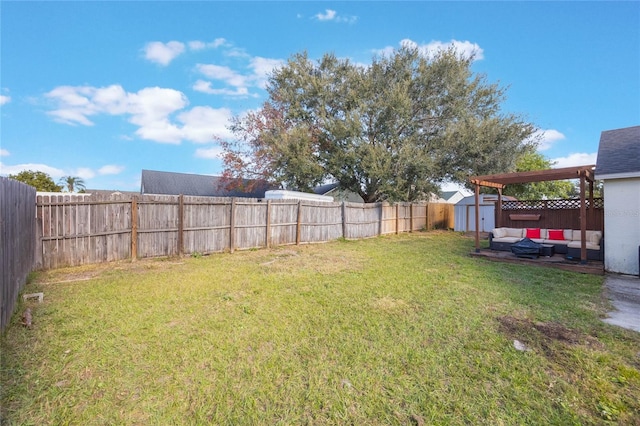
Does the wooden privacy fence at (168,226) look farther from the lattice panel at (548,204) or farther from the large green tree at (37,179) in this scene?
the large green tree at (37,179)

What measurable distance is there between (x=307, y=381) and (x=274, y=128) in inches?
538

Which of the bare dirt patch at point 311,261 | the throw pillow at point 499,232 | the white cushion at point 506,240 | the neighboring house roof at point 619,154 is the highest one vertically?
the neighboring house roof at point 619,154

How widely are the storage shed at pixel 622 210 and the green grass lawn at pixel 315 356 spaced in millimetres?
2204

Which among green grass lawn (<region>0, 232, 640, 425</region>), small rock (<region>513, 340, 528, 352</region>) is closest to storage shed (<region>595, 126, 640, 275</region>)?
green grass lawn (<region>0, 232, 640, 425</region>)

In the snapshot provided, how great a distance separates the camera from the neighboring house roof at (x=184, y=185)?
20.4 meters

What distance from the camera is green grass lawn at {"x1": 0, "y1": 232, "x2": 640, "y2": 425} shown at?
1.80 metres

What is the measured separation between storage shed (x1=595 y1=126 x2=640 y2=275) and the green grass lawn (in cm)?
220

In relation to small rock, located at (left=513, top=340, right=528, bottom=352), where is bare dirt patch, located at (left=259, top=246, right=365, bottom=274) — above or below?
above

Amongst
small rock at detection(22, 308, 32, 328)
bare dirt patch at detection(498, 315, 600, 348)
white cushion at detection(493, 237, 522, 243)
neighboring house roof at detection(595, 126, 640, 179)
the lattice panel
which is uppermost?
neighboring house roof at detection(595, 126, 640, 179)

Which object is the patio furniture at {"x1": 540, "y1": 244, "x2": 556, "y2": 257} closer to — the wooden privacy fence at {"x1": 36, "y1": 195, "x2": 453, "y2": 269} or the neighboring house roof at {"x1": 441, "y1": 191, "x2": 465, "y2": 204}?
the wooden privacy fence at {"x1": 36, "y1": 195, "x2": 453, "y2": 269}

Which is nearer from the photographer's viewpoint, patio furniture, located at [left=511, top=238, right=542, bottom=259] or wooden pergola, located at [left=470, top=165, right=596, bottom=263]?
wooden pergola, located at [left=470, top=165, right=596, bottom=263]

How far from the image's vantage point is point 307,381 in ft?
6.89

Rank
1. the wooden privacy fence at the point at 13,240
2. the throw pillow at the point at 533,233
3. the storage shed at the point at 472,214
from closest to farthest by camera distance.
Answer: the wooden privacy fence at the point at 13,240 < the throw pillow at the point at 533,233 < the storage shed at the point at 472,214

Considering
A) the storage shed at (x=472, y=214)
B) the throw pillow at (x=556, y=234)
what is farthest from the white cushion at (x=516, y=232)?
the storage shed at (x=472, y=214)
